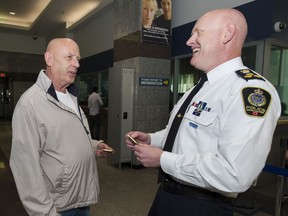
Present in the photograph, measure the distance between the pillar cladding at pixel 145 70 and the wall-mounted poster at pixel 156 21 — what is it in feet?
0.31

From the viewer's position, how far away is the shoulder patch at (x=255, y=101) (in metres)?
0.96

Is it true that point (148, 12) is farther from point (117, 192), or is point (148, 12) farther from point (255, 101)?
point (255, 101)

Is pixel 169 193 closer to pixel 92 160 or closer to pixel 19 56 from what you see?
pixel 92 160

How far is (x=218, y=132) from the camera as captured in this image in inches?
42.6

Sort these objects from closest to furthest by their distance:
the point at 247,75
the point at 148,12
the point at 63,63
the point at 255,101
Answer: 1. the point at 255,101
2. the point at 247,75
3. the point at 63,63
4. the point at 148,12

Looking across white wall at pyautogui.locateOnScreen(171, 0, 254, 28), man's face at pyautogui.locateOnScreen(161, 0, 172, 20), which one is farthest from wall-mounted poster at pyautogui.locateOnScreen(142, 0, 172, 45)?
white wall at pyautogui.locateOnScreen(171, 0, 254, 28)

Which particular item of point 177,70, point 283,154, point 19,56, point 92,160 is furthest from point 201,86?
point 19,56

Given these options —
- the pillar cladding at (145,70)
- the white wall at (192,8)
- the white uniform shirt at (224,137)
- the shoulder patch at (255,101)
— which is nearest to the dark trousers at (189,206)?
the white uniform shirt at (224,137)

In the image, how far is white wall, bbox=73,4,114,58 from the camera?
7.37 meters

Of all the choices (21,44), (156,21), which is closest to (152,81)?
(156,21)

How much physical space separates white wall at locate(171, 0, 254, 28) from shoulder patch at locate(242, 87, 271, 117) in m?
3.47

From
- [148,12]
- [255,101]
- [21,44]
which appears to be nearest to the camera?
[255,101]

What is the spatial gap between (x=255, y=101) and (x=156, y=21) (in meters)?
4.14

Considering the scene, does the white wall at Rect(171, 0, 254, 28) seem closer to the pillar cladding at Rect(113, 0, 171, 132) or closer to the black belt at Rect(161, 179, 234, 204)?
the pillar cladding at Rect(113, 0, 171, 132)
